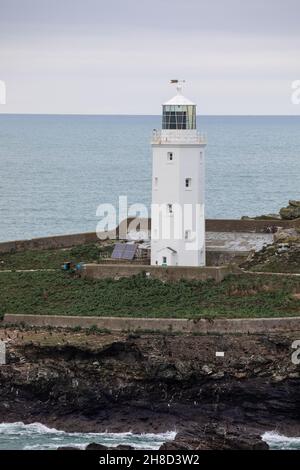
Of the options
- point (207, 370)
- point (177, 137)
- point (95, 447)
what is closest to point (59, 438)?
point (95, 447)

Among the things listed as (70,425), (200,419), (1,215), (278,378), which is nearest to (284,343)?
(278,378)

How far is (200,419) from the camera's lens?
38.7 m

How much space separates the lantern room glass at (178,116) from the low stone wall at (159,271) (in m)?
4.80

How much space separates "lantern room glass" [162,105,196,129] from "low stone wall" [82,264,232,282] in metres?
4.80

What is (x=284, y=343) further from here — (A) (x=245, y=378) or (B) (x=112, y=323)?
(B) (x=112, y=323)

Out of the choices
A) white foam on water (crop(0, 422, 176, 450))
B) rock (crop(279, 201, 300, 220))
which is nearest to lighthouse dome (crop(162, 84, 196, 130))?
rock (crop(279, 201, 300, 220))

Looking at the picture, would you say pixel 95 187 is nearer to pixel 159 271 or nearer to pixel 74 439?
pixel 159 271

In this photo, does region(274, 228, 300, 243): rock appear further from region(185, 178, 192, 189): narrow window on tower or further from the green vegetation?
the green vegetation

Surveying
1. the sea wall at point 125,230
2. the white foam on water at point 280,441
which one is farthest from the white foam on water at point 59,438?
the sea wall at point 125,230

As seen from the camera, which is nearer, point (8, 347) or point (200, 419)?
point (200, 419)

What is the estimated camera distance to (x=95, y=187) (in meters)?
110

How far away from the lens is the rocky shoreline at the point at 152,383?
3878 centimetres

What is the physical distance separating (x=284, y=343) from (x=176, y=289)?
5.40 m
